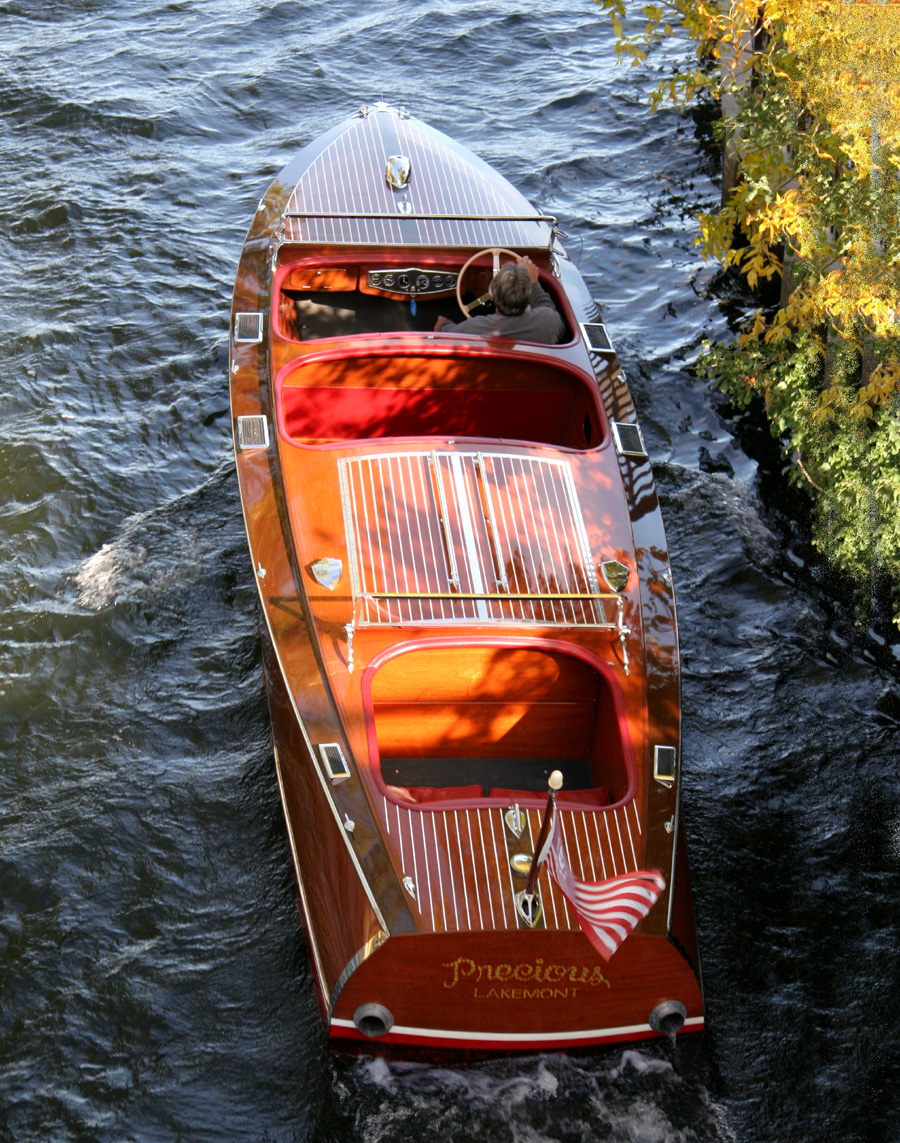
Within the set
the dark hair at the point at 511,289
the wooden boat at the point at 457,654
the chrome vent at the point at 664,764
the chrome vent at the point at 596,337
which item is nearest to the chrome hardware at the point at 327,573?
the wooden boat at the point at 457,654

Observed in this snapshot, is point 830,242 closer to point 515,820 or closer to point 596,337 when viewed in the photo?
point 596,337

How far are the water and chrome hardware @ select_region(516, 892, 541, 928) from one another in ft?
2.91

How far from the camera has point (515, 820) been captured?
4.26m

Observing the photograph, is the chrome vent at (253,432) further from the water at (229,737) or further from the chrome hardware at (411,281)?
the chrome hardware at (411,281)

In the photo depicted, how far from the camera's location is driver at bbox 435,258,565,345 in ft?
20.6

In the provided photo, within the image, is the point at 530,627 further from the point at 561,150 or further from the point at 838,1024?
the point at 561,150

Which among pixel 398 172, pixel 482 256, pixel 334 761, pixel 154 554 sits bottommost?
pixel 154 554

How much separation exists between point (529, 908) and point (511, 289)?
11.9 feet

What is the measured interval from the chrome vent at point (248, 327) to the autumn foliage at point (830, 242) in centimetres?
288

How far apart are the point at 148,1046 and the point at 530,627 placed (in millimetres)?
2423

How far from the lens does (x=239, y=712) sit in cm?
602

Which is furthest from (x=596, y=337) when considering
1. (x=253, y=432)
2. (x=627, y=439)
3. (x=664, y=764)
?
(x=664, y=764)

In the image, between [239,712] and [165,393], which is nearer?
[239,712]

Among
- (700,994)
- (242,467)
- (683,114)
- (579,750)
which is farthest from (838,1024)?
(683,114)
